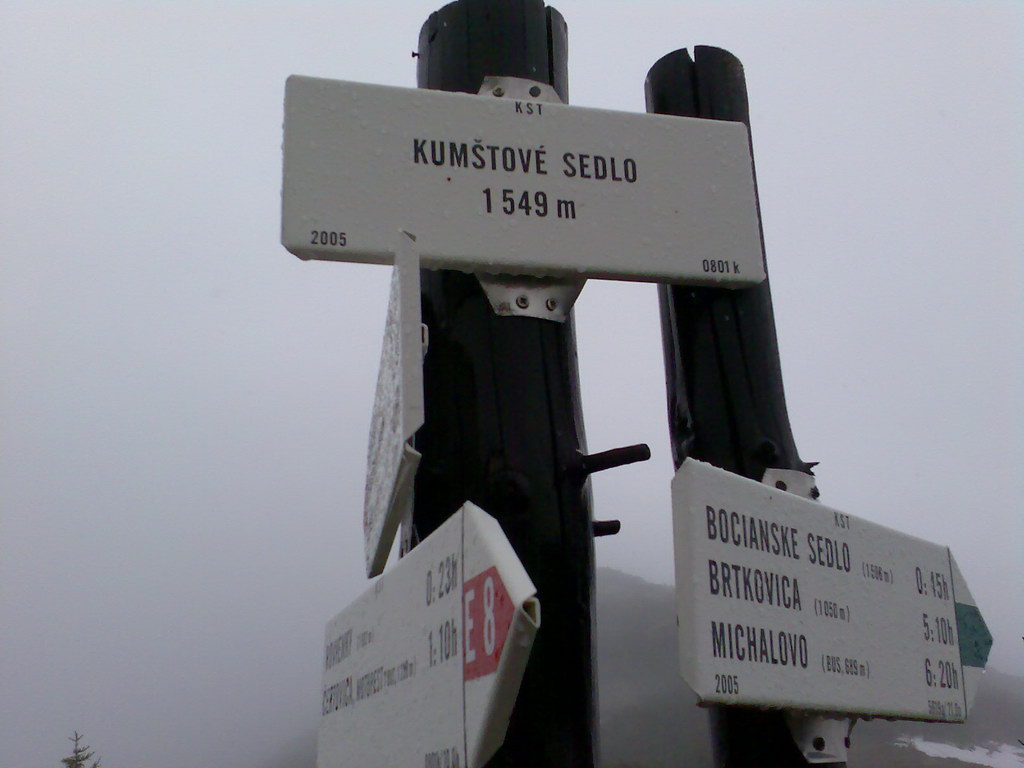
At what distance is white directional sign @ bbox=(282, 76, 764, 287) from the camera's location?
8.37 feet

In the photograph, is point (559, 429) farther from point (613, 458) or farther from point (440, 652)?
point (440, 652)

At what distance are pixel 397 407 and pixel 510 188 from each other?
0.90 meters

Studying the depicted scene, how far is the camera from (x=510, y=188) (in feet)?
8.66

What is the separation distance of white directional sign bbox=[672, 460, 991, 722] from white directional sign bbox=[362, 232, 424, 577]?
63 cm

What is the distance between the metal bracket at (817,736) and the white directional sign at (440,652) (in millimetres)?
1139

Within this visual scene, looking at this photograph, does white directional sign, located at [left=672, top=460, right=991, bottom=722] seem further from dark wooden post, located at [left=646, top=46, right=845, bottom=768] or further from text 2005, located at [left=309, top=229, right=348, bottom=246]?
text 2005, located at [left=309, top=229, right=348, bottom=246]

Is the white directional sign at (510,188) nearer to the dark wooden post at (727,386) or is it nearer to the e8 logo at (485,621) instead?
the dark wooden post at (727,386)

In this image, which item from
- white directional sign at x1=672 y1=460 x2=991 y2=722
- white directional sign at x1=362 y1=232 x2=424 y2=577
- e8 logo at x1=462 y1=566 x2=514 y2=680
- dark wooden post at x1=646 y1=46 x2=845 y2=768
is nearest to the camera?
e8 logo at x1=462 y1=566 x2=514 y2=680

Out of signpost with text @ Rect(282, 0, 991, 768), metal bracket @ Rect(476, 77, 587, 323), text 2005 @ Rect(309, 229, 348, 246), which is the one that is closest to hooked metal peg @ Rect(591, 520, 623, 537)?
signpost with text @ Rect(282, 0, 991, 768)

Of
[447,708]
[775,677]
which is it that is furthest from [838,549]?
[447,708]

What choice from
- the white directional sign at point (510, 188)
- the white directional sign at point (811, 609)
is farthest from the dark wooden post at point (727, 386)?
the white directional sign at point (811, 609)

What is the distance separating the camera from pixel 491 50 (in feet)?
9.91

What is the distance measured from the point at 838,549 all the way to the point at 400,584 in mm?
1112

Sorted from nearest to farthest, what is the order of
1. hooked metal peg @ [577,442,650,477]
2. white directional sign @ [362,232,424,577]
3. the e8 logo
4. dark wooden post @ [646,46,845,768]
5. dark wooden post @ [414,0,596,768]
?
1. the e8 logo
2. white directional sign @ [362,232,424,577]
3. dark wooden post @ [414,0,596,768]
4. hooked metal peg @ [577,442,650,477]
5. dark wooden post @ [646,46,845,768]
